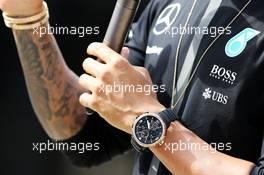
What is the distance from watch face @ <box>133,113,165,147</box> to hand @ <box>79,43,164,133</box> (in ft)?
0.04

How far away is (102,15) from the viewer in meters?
1.13

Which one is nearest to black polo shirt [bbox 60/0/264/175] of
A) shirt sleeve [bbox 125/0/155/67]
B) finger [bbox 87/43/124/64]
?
shirt sleeve [bbox 125/0/155/67]

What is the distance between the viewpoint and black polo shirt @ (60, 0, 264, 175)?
787 millimetres

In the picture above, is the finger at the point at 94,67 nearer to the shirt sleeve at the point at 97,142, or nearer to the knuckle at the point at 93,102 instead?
the knuckle at the point at 93,102

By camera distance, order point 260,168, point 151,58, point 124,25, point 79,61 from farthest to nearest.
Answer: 1. point 79,61
2. point 151,58
3. point 124,25
4. point 260,168

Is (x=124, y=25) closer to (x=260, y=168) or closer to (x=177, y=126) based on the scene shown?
(x=177, y=126)

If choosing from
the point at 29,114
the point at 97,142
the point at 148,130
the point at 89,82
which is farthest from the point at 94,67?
the point at 29,114

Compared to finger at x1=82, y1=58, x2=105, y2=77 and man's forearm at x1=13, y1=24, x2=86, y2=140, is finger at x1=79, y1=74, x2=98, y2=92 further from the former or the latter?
man's forearm at x1=13, y1=24, x2=86, y2=140

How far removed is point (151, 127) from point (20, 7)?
31cm

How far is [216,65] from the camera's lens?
2.74 ft

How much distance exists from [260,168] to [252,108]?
111mm

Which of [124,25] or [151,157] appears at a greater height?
[124,25]

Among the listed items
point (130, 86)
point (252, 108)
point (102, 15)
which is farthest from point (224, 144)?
point (102, 15)

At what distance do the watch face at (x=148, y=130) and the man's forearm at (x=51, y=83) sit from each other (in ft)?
0.73
